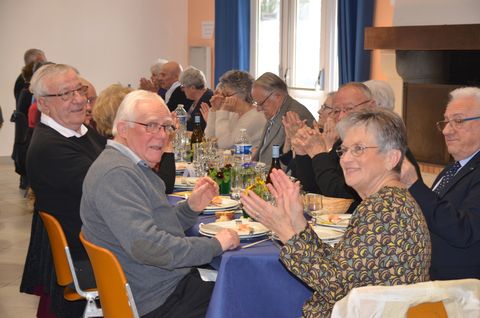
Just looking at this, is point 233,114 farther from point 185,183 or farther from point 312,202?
point 312,202

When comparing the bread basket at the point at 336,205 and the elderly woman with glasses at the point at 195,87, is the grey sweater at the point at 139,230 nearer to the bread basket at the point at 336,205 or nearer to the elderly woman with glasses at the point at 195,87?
the bread basket at the point at 336,205

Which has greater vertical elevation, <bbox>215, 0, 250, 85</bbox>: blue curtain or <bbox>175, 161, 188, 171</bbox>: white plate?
<bbox>215, 0, 250, 85</bbox>: blue curtain

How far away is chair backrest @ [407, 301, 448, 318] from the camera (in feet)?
5.35

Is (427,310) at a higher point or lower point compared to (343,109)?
lower

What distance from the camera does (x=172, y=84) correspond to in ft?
26.8

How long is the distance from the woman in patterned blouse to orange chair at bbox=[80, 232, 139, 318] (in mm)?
503

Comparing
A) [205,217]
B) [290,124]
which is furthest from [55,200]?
[290,124]

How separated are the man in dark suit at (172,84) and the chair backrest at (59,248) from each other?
470 cm

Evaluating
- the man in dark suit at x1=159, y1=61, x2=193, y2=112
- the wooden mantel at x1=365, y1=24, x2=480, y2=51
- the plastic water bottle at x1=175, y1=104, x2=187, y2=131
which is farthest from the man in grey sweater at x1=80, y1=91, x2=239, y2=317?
the man in dark suit at x1=159, y1=61, x2=193, y2=112

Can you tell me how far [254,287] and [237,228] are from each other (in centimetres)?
34

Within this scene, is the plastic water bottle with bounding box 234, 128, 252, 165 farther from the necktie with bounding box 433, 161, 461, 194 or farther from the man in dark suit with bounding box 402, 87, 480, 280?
the man in dark suit with bounding box 402, 87, 480, 280

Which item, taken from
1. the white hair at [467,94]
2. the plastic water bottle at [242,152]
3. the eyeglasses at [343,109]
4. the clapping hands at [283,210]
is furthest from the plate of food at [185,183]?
the clapping hands at [283,210]

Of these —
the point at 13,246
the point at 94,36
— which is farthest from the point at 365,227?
the point at 94,36

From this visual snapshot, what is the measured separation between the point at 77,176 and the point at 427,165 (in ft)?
12.2
